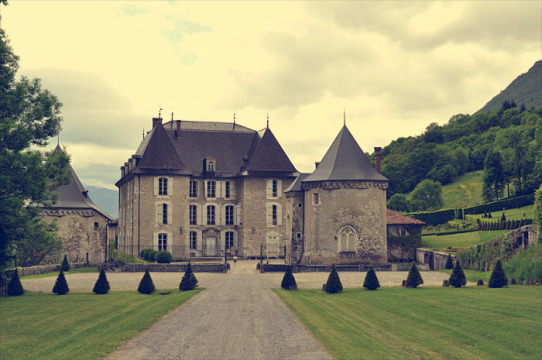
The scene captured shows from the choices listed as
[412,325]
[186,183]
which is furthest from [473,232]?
[412,325]

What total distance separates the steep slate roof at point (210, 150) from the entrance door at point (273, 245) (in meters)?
6.65

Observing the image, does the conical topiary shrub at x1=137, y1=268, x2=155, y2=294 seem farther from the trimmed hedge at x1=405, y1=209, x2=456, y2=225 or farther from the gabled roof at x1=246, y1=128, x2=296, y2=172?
the trimmed hedge at x1=405, y1=209, x2=456, y2=225

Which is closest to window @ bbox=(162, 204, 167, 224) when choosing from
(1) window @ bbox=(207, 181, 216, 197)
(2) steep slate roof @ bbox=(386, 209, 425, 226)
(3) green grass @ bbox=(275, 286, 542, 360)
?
(1) window @ bbox=(207, 181, 216, 197)

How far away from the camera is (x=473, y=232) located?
57344 millimetres

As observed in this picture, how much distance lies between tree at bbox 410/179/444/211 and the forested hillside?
33.5 feet

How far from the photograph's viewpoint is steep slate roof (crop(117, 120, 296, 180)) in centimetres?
5647

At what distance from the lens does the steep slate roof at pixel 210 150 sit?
56469 millimetres

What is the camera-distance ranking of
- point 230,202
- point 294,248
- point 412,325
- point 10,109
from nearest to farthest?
point 412,325 < point 10,109 < point 294,248 < point 230,202

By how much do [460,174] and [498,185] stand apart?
121 ft

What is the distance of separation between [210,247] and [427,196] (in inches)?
2024

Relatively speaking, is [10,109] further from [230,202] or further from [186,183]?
[230,202]

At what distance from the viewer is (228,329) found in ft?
64.6

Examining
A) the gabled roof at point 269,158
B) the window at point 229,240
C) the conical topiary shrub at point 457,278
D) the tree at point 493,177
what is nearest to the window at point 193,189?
the window at point 229,240

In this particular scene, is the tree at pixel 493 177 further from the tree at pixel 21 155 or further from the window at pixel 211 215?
the tree at pixel 21 155
